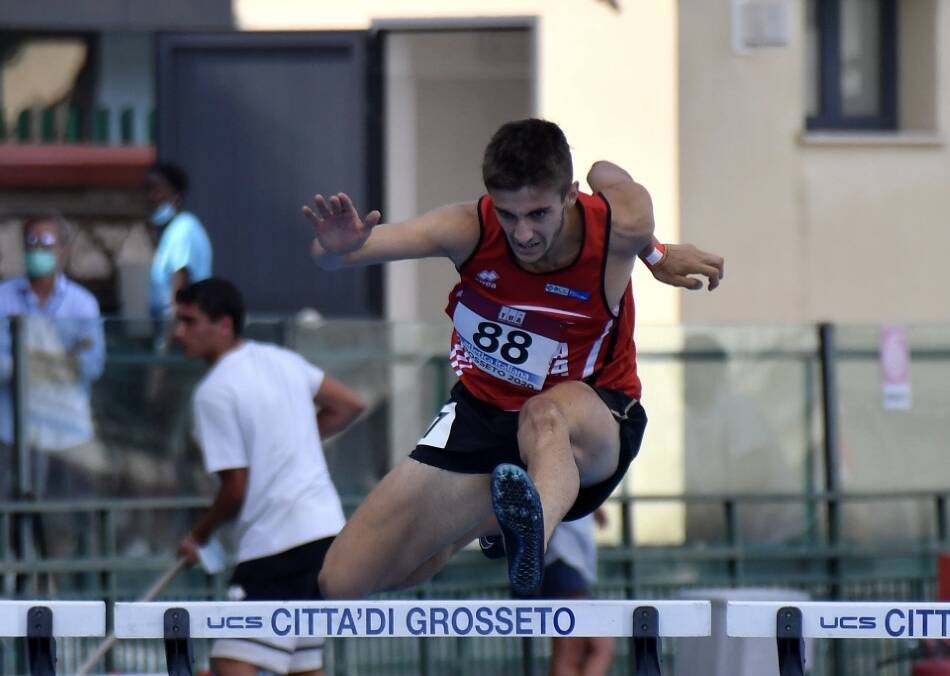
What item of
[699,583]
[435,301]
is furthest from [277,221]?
[699,583]

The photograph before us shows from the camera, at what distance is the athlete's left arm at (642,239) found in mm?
5828

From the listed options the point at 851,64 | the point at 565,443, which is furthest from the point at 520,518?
the point at 851,64

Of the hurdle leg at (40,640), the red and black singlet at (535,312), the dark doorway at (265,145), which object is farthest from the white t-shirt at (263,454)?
the dark doorway at (265,145)

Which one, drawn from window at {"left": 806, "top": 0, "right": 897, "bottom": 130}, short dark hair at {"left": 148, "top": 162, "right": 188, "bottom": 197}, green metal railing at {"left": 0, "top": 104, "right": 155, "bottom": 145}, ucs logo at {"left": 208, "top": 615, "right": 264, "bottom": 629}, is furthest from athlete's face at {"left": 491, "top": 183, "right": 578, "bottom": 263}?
green metal railing at {"left": 0, "top": 104, "right": 155, "bottom": 145}

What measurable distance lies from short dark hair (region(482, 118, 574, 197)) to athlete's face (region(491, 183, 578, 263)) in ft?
0.08

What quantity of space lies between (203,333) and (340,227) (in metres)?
2.14

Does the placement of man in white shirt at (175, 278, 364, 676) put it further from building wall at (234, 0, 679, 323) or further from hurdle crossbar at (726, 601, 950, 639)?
building wall at (234, 0, 679, 323)

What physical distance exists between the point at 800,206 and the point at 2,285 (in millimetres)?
4153

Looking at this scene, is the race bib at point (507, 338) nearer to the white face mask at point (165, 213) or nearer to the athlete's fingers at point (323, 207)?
the athlete's fingers at point (323, 207)

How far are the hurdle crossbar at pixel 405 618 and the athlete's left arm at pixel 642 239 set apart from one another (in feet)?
3.80

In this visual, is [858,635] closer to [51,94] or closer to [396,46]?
[396,46]

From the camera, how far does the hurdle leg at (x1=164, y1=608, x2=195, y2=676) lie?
5.07m

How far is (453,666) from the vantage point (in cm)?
950

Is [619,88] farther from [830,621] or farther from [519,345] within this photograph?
[830,621]
